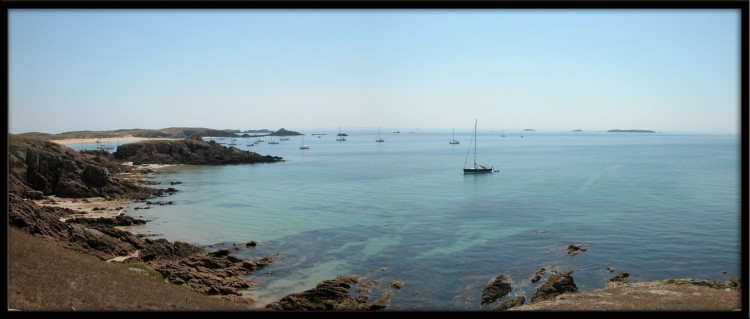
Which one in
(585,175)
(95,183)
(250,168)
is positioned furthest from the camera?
(250,168)

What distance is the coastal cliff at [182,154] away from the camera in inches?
3209

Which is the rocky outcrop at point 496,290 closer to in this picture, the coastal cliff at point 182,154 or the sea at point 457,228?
the sea at point 457,228

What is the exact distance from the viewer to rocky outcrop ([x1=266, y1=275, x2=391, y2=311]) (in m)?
17.1

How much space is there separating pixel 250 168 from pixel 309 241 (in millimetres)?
52335

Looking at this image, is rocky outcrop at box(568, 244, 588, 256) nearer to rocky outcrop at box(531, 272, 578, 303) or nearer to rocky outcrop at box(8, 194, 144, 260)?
rocky outcrop at box(531, 272, 578, 303)

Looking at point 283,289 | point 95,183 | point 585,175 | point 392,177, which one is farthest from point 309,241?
point 585,175

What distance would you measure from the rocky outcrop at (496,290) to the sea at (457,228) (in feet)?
0.90

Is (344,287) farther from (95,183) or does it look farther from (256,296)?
(95,183)

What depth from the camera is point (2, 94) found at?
782 centimetres

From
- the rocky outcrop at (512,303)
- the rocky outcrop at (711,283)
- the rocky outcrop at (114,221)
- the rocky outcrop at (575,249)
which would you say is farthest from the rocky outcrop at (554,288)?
the rocky outcrop at (114,221)

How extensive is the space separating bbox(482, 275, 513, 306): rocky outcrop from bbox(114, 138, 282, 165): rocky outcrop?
7029cm

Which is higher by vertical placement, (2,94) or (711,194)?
(2,94)

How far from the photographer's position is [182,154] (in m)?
84.5

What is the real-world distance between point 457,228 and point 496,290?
42.2 feet
